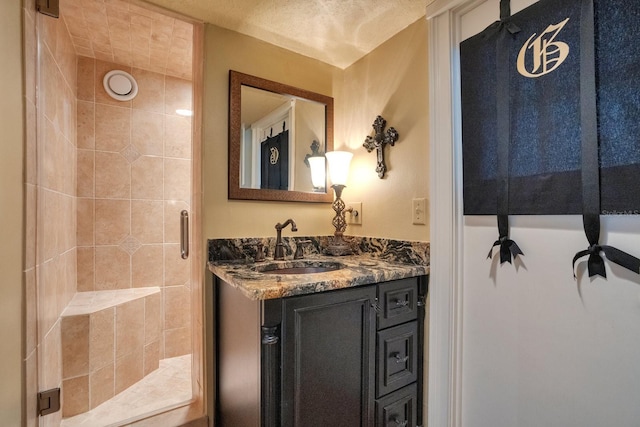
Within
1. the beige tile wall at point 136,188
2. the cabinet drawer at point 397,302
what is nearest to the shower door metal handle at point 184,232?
the beige tile wall at point 136,188

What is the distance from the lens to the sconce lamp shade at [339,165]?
166 centimetres

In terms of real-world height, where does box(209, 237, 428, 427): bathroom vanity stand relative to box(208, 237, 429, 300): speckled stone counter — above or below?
below

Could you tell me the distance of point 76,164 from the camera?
1996 millimetres

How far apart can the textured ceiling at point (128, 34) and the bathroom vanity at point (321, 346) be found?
4.35 feet

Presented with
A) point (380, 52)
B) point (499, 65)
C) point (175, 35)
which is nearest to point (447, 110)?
point (499, 65)

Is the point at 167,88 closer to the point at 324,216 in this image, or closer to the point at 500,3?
the point at 324,216

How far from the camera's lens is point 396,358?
126cm

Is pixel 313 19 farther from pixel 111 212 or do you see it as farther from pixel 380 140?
pixel 111 212

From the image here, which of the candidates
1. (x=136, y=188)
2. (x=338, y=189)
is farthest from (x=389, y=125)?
(x=136, y=188)

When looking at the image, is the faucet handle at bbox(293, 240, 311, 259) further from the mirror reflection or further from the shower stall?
the shower stall

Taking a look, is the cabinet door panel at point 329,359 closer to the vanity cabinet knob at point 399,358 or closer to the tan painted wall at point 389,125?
the vanity cabinet knob at point 399,358

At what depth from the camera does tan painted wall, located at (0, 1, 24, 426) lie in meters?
0.88

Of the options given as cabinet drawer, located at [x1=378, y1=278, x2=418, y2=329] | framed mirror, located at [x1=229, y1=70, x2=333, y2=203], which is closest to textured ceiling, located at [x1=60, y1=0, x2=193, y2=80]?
framed mirror, located at [x1=229, y1=70, x2=333, y2=203]

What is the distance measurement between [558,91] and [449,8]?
0.59 m
